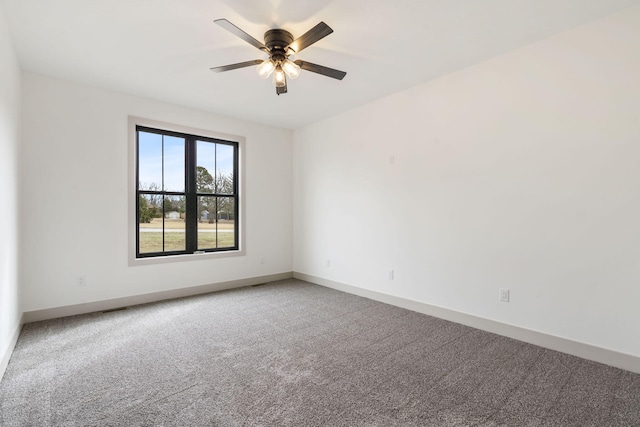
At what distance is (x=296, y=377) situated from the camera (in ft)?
7.47

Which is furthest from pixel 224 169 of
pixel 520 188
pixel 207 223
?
pixel 520 188

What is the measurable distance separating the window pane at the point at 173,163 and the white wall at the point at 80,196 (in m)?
0.31

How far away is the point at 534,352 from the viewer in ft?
8.80

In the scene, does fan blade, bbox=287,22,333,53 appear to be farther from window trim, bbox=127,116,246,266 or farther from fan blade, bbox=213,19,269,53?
window trim, bbox=127,116,246,266

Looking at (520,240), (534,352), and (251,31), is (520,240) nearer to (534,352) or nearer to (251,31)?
(534,352)

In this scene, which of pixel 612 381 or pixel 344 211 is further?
pixel 344 211

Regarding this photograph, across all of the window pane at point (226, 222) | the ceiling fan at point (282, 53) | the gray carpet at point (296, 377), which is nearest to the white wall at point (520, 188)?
the gray carpet at point (296, 377)

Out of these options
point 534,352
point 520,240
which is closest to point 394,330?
point 534,352

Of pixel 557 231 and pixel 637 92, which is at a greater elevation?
pixel 637 92

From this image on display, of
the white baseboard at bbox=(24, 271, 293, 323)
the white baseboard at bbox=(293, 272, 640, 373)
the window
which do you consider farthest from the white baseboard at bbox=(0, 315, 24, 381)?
the white baseboard at bbox=(293, 272, 640, 373)

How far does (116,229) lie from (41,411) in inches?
95.8

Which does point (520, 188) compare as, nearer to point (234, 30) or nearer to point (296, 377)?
point (296, 377)

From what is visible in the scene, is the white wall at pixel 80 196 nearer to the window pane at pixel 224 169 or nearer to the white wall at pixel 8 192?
the white wall at pixel 8 192

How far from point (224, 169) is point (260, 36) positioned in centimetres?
267
